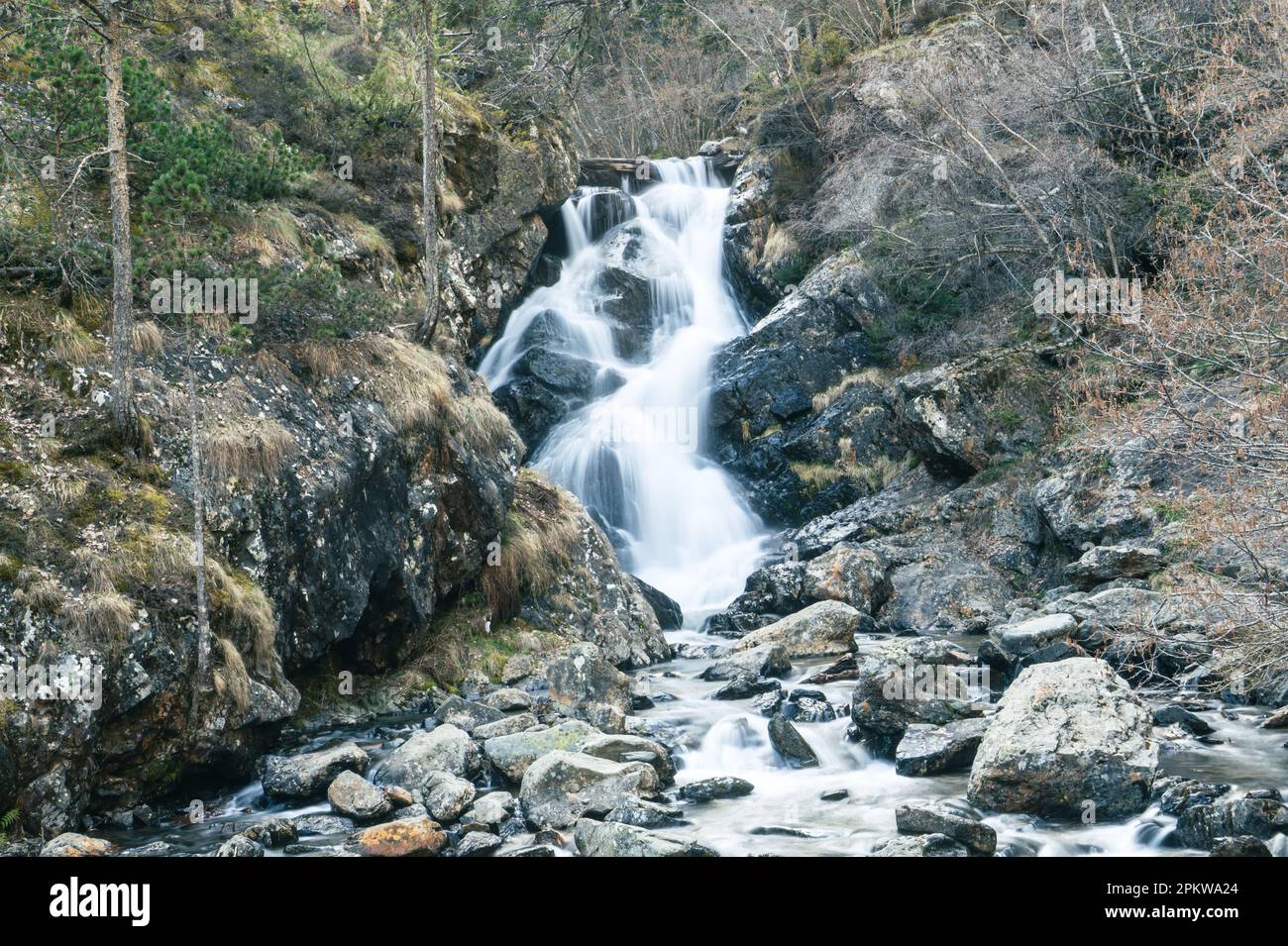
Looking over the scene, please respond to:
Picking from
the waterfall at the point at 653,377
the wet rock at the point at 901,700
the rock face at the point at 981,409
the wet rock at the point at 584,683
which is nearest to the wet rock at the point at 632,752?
the wet rock at the point at 584,683

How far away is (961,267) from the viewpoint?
2230 centimetres

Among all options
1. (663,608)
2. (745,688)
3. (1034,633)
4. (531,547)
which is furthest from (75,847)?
(663,608)

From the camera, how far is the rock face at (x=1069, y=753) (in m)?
7.82

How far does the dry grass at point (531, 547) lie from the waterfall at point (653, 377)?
349cm

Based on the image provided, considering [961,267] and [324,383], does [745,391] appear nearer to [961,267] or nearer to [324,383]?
[961,267]

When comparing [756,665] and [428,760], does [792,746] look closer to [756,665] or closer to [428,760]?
[756,665]

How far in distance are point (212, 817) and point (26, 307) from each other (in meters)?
5.55

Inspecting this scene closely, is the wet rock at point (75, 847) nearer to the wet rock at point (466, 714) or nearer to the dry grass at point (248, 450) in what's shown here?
the wet rock at point (466, 714)

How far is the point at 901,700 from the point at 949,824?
112 inches

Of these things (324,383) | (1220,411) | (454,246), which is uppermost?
(454,246)

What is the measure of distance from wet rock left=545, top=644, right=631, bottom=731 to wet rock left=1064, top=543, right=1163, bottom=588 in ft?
25.2

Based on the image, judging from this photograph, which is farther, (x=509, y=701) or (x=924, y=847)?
(x=509, y=701)

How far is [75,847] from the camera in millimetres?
6969

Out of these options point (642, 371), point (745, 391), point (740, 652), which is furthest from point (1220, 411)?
point (642, 371)
